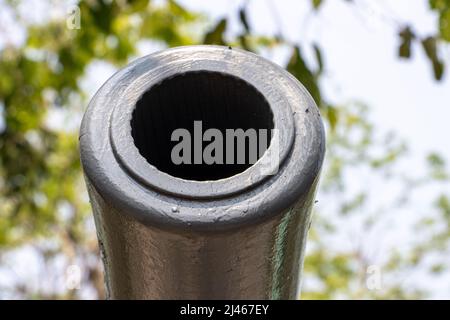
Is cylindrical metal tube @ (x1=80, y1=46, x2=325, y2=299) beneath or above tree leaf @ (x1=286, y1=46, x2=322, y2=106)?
beneath

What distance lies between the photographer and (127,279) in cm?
177

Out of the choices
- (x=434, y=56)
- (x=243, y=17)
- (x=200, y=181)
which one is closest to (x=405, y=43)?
(x=434, y=56)

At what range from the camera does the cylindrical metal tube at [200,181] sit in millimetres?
1571

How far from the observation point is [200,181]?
1.72 meters

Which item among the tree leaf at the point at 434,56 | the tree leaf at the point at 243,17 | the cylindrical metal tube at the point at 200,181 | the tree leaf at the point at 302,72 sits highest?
the tree leaf at the point at 243,17

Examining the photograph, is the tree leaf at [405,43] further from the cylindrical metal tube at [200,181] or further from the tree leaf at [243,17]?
the cylindrical metal tube at [200,181]

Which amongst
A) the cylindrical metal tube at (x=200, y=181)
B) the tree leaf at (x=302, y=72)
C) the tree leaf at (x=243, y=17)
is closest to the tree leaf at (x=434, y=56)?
the tree leaf at (x=302, y=72)

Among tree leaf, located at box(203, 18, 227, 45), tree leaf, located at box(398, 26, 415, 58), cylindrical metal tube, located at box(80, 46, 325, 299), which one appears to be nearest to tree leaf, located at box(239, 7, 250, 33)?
tree leaf, located at box(203, 18, 227, 45)

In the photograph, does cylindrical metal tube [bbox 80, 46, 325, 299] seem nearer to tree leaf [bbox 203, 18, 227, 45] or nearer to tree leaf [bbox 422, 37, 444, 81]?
tree leaf [bbox 203, 18, 227, 45]

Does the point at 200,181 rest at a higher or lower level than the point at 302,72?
lower

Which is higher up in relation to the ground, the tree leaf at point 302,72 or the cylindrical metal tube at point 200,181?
the tree leaf at point 302,72

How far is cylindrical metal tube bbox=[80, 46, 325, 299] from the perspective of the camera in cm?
157

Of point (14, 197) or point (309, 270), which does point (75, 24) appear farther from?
point (309, 270)

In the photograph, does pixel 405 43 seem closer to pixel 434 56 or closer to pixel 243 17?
pixel 434 56
